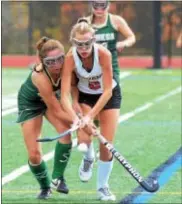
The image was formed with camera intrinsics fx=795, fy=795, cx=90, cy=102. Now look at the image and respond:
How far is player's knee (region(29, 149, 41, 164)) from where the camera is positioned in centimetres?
718

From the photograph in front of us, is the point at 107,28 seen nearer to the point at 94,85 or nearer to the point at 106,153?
the point at 94,85

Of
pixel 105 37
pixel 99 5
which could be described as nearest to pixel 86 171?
pixel 105 37

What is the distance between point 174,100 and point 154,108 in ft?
4.70

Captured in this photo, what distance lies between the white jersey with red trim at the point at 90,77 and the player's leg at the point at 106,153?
0.77 feet

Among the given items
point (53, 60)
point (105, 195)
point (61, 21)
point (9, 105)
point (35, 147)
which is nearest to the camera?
point (53, 60)

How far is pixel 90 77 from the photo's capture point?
693 centimetres

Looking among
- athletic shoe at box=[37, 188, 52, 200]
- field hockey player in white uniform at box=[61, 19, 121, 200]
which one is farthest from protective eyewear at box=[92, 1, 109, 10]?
athletic shoe at box=[37, 188, 52, 200]

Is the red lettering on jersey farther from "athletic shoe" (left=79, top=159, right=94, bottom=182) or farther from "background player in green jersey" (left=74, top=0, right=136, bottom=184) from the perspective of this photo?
"background player in green jersey" (left=74, top=0, right=136, bottom=184)

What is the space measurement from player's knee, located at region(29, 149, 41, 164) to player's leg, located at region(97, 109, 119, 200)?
57 centimetres

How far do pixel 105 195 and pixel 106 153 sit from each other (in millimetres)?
386

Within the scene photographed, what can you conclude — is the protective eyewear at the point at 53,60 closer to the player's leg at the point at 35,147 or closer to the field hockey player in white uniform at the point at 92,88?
the field hockey player in white uniform at the point at 92,88

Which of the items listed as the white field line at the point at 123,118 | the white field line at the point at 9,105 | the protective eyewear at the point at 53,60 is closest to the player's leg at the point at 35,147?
the protective eyewear at the point at 53,60

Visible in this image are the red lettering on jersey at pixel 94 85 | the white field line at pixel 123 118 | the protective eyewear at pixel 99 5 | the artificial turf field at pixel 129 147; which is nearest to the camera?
the red lettering on jersey at pixel 94 85

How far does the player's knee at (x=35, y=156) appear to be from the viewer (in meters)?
7.18
